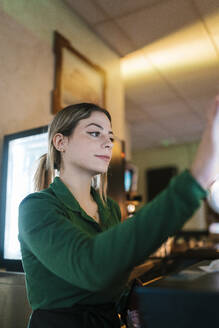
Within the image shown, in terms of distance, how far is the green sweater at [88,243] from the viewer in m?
0.71

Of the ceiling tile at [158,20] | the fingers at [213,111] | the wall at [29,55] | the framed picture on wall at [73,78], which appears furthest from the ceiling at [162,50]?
the fingers at [213,111]

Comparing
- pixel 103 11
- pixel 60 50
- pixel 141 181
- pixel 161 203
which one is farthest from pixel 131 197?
pixel 141 181

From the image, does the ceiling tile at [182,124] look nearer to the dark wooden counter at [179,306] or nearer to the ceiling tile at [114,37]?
the ceiling tile at [114,37]

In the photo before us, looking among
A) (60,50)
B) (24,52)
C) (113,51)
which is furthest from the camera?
(113,51)

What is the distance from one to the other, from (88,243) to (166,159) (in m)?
7.21

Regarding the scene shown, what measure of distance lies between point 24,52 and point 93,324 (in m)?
1.87

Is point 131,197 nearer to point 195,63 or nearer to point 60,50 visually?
point 60,50

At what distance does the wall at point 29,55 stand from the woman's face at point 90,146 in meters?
0.97

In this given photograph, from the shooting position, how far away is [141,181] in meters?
8.04

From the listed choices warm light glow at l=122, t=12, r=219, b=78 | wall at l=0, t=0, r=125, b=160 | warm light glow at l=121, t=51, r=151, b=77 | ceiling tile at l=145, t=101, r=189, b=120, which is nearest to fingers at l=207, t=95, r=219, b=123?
wall at l=0, t=0, r=125, b=160

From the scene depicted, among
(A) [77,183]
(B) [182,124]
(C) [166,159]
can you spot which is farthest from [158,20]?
(C) [166,159]

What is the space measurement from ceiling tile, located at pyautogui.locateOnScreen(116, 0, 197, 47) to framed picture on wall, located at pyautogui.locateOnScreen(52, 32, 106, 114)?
0.49 meters

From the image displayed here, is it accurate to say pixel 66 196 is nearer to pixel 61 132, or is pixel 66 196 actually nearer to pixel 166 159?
pixel 61 132

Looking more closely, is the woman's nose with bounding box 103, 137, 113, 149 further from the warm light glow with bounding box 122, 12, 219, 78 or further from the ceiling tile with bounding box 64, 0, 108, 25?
the warm light glow with bounding box 122, 12, 219, 78
